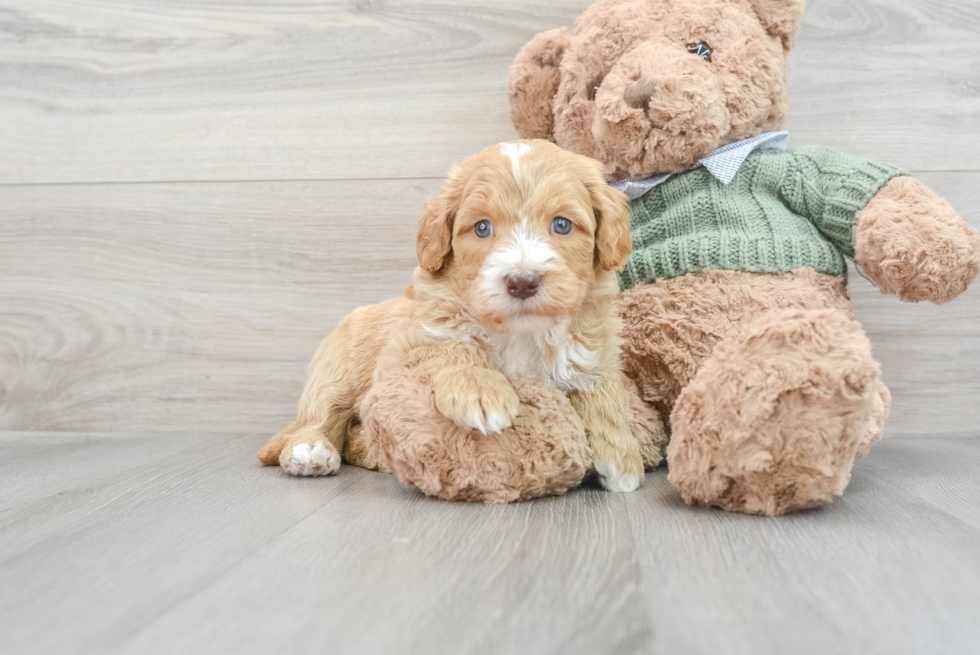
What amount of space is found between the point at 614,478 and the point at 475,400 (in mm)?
246

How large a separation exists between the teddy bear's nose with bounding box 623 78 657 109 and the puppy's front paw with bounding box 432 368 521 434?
463 mm

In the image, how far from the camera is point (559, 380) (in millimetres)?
990

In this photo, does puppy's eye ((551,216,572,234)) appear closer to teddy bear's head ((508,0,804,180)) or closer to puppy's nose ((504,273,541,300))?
puppy's nose ((504,273,541,300))

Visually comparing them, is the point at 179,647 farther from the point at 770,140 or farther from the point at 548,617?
the point at 770,140

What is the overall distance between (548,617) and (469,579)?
105 mm

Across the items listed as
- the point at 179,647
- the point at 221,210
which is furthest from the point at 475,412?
the point at 221,210

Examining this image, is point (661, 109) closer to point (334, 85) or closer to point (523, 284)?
point (523, 284)

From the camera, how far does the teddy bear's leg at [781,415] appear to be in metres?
0.79

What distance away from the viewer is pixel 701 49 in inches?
43.6

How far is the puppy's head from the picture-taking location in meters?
0.85

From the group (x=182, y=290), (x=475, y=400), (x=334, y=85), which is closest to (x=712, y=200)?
(x=475, y=400)

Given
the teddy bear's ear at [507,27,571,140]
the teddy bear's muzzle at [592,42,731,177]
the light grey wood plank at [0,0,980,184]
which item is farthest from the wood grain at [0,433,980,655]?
the light grey wood plank at [0,0,980,184]

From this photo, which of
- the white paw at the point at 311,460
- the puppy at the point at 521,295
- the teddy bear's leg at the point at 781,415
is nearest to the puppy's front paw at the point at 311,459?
the white paw at the point at 311,460

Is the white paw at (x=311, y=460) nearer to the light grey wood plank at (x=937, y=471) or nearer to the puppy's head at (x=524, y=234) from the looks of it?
the puppy's head at (x=524, y=234)
